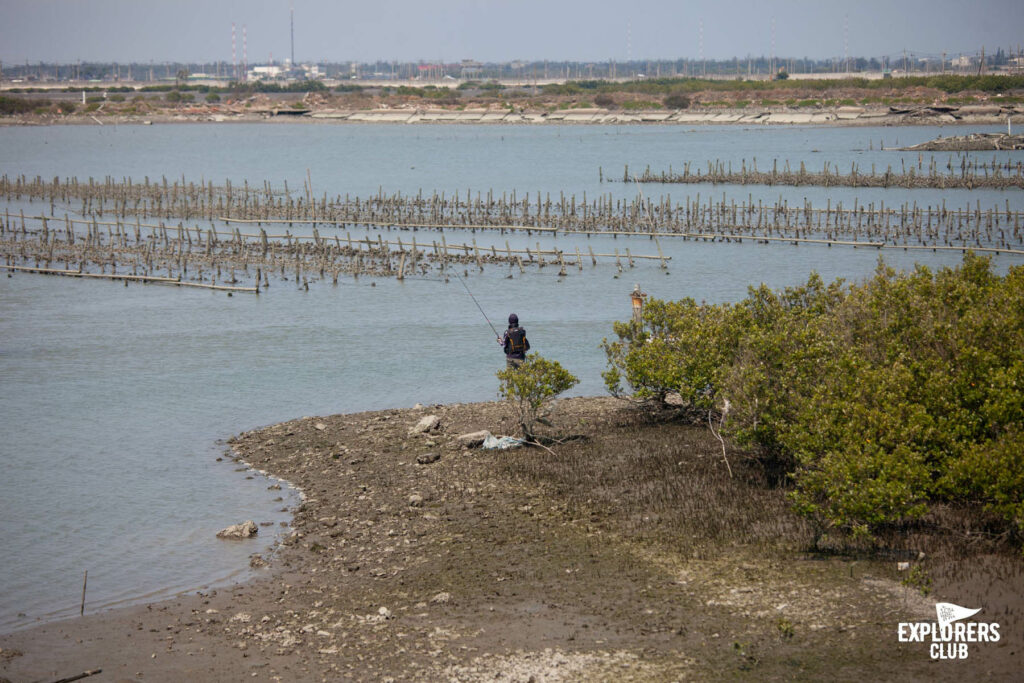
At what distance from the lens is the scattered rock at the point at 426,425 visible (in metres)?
19.8

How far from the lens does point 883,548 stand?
1321 centimetres

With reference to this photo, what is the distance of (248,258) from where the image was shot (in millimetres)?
42219

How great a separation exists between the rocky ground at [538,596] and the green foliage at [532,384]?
1.10 meters

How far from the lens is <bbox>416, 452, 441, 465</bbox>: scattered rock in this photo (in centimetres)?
1803

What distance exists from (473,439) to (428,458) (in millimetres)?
981

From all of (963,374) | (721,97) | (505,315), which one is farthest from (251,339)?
(721,97)

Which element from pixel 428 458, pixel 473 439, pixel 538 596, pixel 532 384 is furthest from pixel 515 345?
pixel 538 596

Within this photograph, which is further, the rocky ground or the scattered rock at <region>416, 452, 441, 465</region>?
the scattered rock at <region>416, 452, 441, 465</region>

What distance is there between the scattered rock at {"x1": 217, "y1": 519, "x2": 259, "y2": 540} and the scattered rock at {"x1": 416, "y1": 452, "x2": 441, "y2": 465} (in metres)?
3.22

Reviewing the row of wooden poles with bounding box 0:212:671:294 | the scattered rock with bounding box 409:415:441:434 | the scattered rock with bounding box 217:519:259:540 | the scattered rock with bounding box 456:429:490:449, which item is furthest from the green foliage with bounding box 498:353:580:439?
the row of wooden poles with bounding box 0:212:671:294

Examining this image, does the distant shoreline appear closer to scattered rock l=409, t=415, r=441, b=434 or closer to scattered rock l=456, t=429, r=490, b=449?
scattered rock l=409, t=415, r=441, b=434

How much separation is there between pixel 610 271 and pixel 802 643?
30148mm

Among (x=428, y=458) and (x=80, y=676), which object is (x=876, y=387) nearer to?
(x=428, y=458)

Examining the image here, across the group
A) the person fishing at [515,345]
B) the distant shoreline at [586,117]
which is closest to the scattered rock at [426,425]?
the person fishing at [515,345]
